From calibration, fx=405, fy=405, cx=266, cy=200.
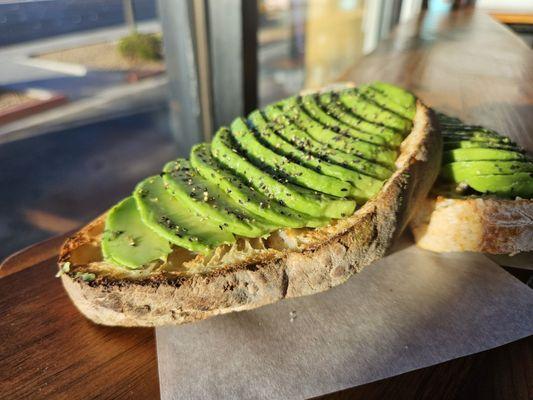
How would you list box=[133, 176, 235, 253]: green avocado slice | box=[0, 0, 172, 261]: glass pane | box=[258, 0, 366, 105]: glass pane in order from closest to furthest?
box=[133, 176, 235, 253]: green avocado slice → box=[0, 0, 172, 261]: glass pane → box=[258, 0, 366, 105]: glass pane

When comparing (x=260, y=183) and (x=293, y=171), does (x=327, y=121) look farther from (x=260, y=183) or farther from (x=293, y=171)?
(x=260, y=183)

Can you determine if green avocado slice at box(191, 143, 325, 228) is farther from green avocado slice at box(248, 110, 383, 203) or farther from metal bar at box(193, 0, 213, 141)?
metal bar at box(193, 0, 213, 141)

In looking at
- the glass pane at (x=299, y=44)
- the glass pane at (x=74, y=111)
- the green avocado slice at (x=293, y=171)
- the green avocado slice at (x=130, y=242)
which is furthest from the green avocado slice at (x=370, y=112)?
the glass pane at (x=299, y=44)

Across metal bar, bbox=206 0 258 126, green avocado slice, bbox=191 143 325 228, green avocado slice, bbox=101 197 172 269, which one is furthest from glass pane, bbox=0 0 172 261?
green avocado slice, bbox=191 143 325 228

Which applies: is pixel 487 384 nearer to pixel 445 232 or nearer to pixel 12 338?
pixel 445 232

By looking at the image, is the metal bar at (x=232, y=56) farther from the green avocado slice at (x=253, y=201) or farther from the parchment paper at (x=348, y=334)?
the parchment paper at (x=348, y=334)

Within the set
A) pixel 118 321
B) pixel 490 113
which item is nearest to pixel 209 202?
pixel 118 321
